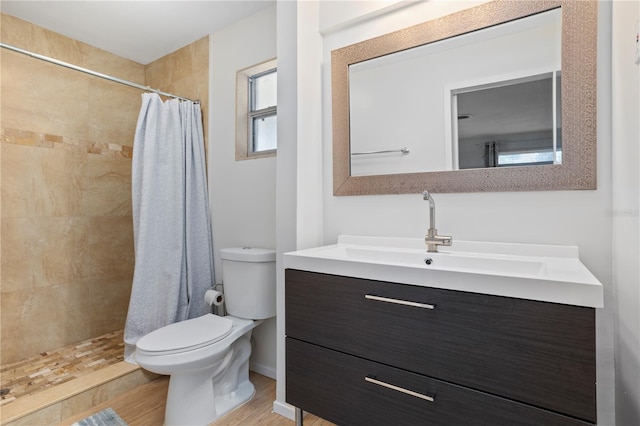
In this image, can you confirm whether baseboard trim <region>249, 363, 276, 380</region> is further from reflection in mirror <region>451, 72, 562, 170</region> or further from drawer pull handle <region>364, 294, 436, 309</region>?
reflection in mirror <region>451, 72, 562, 170</region>

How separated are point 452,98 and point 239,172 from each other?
1.39 metres

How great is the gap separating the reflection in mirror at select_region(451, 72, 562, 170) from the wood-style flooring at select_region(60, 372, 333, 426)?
1.45m

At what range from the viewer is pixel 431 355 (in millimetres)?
954

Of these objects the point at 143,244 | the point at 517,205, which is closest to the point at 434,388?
the point at 517,205

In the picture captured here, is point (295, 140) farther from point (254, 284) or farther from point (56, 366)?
point (56, 366)

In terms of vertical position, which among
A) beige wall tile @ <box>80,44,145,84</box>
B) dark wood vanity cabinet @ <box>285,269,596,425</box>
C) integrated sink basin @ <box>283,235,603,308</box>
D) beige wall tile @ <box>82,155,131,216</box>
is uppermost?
beige wall tile @ <box>80,44,145,84</box>

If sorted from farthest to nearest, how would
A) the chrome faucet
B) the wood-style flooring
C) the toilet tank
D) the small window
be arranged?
the small window, the toilet tank, the wood-style flooring, the chrome faucet

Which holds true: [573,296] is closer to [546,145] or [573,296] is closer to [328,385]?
[546,145]

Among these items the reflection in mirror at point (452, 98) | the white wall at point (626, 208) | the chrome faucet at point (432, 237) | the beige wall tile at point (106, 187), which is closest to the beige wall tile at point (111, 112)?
the beige wall tile at point (106, 187)

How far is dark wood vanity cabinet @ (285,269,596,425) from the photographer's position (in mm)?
788

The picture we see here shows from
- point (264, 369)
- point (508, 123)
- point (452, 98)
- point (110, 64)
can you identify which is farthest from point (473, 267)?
point (110, 64)

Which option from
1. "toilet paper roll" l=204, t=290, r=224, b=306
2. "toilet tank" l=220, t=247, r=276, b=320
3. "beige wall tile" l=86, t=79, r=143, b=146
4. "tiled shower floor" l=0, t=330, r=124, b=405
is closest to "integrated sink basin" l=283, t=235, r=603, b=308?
"toilet tank" l=220, t=247, r=276, b=320

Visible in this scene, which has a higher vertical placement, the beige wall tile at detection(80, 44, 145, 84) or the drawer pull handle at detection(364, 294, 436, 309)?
the beige wall tile at detection(80, 44, 145, 84)

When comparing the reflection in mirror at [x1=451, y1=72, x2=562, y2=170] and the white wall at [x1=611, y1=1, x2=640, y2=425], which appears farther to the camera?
the reflection in mirror at [x1=451, y1=72, x2=562, y2=170]
